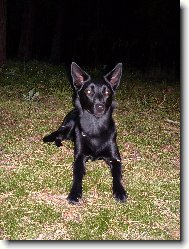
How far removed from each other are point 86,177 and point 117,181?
548mm

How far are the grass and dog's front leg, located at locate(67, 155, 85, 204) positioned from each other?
101 millimetres

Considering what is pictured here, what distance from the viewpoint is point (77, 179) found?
5.13 meters

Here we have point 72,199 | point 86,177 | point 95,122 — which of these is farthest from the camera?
point 95,122

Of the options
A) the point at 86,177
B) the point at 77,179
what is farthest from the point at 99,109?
the point at 77,179

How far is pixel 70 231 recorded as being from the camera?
13.8 feet

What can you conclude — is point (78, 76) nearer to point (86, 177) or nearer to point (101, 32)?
point (86, 177)

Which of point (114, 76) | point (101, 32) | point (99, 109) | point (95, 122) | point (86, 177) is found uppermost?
point (114, 76)

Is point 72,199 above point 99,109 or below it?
below

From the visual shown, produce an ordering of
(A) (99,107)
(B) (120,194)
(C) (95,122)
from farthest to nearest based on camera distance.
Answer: (C) (95,122), (A) (99,107), (B) (120,194)

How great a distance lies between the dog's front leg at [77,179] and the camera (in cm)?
481

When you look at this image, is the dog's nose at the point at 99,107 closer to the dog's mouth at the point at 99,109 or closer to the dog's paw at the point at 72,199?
the dog's mouth at the point at 99,109

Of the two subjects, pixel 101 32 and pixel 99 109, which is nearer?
pixel 99 109

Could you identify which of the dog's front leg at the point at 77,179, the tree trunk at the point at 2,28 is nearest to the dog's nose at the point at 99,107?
the dog's front leg at the point at 77,179

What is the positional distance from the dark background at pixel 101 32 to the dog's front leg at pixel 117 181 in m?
8.70
